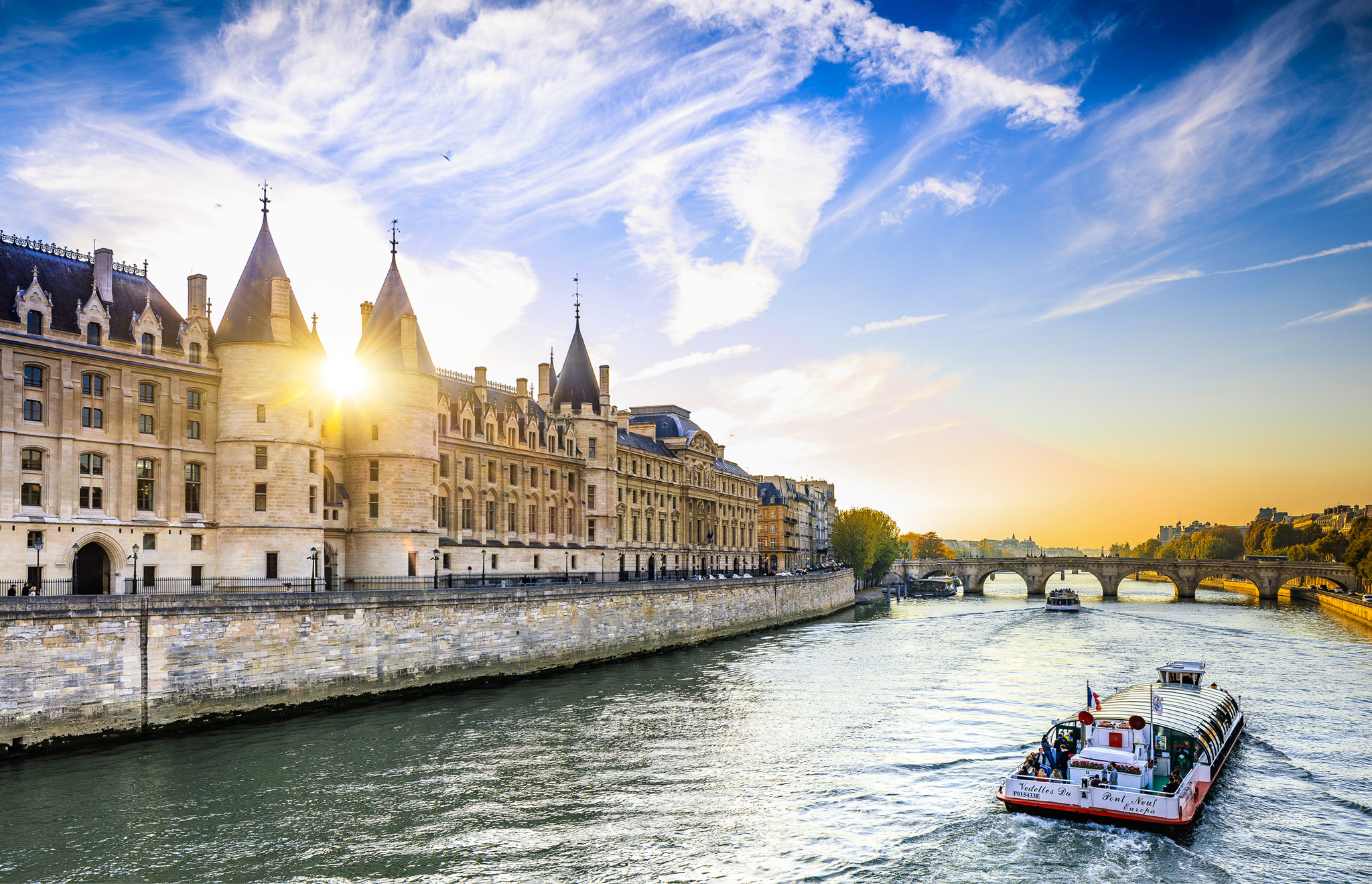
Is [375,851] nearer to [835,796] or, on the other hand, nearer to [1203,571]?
[835,796]

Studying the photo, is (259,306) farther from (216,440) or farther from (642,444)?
(642,444)

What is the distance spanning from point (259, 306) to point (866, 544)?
10136 cm

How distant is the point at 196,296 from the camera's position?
146ft

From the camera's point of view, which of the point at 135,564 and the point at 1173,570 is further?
the point at 1173,570

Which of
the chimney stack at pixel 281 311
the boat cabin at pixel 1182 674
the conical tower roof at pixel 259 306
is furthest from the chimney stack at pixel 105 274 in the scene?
the boat cabin at pixel 1182 674

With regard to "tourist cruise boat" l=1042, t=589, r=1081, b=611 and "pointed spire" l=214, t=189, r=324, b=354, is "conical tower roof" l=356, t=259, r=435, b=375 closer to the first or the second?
"pointed spire" l=214, t=189, r=324, b=354

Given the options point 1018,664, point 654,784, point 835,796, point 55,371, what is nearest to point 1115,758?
point 835,796

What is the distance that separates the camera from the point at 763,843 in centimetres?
2145

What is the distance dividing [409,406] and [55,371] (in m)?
16.4

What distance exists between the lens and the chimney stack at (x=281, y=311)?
143 feet

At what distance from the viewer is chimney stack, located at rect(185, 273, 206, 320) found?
4419 centimetres

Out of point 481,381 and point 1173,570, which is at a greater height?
point 481,381

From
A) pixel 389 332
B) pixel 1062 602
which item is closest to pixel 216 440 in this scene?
pixel 389 332

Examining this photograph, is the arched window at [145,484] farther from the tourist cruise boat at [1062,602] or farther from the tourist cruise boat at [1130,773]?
the tourist cruise boat at [1062,602]
